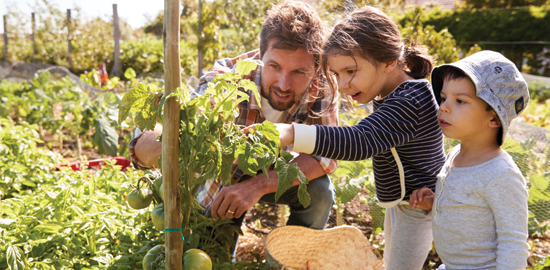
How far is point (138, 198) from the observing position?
3.35 feet

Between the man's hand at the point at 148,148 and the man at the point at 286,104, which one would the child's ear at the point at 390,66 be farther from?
the man's hand at the point at 148,148

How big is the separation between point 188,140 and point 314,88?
1.03 metres

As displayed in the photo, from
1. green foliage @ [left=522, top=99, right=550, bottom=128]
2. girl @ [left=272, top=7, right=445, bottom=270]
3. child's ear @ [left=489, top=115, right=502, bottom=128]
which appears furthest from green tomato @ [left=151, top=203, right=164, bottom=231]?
green foliage @ [left=522, top=99, right=550, bottom=128]

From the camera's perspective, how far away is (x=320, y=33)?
1.55 m

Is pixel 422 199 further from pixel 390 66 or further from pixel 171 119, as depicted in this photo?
pixel 171 119

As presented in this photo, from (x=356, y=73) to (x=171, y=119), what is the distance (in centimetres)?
65

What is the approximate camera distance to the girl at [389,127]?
3.54 ft

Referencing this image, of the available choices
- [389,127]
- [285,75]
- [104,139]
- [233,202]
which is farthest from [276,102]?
[104,139]

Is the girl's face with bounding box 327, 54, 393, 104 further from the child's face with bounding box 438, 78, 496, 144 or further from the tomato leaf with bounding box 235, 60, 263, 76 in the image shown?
the tomato leaf with bounding box 235, 60, 263, 76

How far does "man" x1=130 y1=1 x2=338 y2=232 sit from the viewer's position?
150cm

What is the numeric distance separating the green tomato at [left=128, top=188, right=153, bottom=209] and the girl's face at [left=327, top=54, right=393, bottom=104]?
66 cm

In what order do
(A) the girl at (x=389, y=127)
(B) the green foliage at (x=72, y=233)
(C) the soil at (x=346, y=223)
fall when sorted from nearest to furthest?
(A) the girl at (x=389, y=127), (B) the green foliage at (x=72, y=233), (C) the soil at (x=346, y=223)

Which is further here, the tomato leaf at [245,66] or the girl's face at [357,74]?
the girl's face at [357,74]

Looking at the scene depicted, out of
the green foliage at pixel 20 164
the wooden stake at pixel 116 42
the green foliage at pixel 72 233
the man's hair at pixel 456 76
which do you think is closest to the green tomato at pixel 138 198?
the green foliage at pixel 72 233
